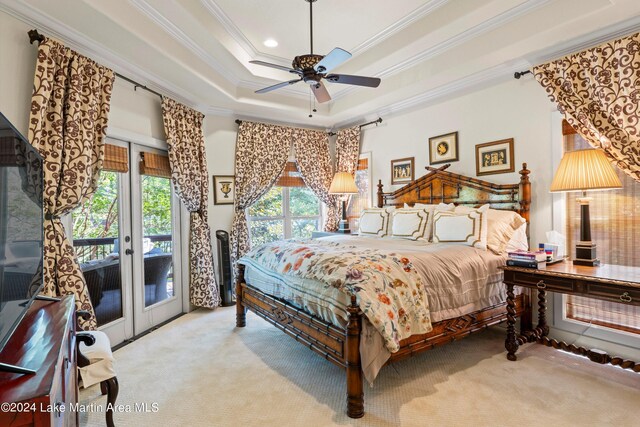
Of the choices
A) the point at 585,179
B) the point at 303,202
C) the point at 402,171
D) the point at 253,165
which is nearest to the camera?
the point at 585,179

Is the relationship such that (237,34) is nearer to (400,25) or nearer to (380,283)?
(400,25)

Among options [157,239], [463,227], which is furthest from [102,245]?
[463,227]

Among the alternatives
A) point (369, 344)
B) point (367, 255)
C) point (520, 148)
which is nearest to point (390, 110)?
point (520, 148)

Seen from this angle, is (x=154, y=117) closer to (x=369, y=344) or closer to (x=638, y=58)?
(x=369, y=344)

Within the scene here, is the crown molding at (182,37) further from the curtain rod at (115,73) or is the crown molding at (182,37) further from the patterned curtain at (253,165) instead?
the patterned curtain at (253,165)

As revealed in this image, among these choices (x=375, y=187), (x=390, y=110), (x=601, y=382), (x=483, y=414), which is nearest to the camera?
(x=483, y=414)

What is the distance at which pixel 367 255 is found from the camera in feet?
8.29

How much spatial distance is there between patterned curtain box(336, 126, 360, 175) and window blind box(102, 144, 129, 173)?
3.25 metres

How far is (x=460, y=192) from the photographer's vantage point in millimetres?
3955

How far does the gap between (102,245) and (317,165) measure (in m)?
3.46

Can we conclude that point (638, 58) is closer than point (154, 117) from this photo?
Yes

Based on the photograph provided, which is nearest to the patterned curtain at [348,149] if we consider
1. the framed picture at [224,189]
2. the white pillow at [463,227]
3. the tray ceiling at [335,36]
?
the tray ceiling at [335,36]

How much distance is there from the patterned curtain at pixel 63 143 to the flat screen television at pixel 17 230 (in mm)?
1160

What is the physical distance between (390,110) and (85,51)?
3.68m
